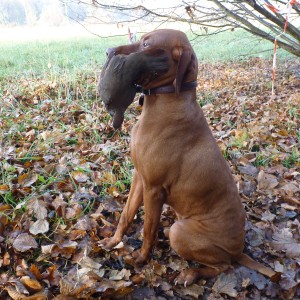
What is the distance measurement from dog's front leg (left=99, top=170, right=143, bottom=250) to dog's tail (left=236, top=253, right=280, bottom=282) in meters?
0.90

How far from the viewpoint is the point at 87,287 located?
7.42 ft

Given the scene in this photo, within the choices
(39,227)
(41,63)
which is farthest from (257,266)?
(41,63)

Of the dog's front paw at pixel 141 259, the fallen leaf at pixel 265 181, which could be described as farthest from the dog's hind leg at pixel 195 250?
the fallen leaf at pixel 265 181

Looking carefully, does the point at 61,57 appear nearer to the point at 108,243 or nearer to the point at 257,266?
the point at 108,243

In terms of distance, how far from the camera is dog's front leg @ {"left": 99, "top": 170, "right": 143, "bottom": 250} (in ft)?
8.86

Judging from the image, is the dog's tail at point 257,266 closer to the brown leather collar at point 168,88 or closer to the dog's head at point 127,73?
the brown leather collar at point 168,88

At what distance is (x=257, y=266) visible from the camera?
101 inches

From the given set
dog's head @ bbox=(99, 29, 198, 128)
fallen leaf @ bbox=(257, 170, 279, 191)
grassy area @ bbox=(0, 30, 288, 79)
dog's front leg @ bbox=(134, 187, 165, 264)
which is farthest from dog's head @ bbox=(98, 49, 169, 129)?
grassy area @ bbox=(0, 30, 288, 79)

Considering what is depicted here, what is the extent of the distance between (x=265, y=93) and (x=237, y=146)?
11.6 feet

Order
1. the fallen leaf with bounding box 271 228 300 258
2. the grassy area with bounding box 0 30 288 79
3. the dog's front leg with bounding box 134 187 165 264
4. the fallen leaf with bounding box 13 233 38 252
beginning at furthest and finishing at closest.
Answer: the grassy area with bounding box 0 30 288 79 < the fallen leaf with bounding box 271 228 300 258 < the fallen leaf with bounding box 13 233 38 252 < the dog's front leg with bounding box 134 187 165 264

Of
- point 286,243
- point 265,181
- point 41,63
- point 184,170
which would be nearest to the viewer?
point 184,170

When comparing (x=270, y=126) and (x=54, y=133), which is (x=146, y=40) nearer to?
(x=54, y=133)

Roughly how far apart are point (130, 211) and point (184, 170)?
65cm

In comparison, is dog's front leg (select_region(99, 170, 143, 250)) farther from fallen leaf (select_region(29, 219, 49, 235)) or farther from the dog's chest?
fallen leaf (select_region(29, 219, 49, 235))
